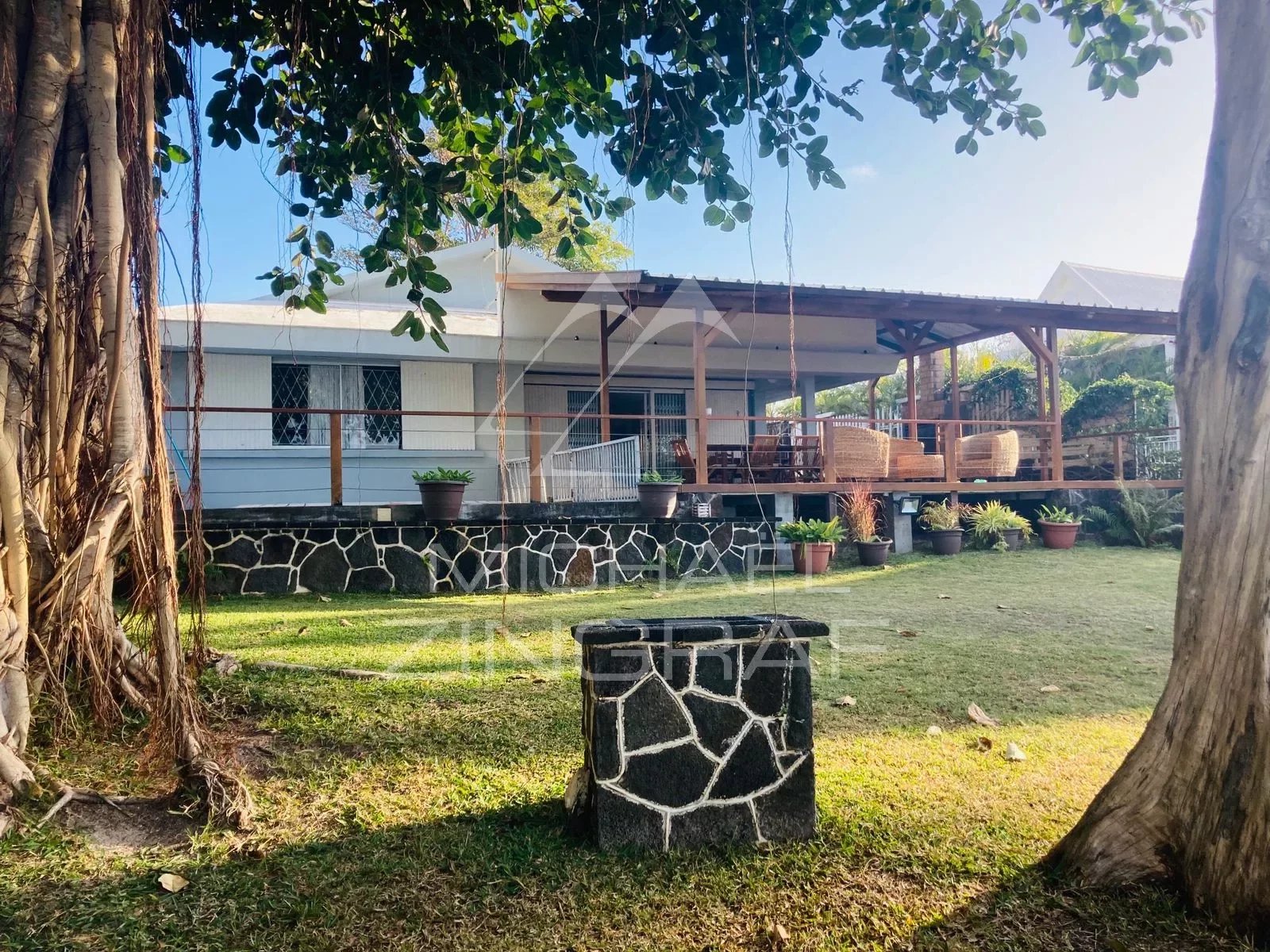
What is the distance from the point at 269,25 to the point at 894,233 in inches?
160

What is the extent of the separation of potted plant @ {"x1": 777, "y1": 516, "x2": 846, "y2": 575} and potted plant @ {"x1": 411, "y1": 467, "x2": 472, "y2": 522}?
168 inches

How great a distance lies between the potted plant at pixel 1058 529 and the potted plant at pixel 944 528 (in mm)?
1236

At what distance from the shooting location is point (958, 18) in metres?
3.87

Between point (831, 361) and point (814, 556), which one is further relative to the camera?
point (831, 361)

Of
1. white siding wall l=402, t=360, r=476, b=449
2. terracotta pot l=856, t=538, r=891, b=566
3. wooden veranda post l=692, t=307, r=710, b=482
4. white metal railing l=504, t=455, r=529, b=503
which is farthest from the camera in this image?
white siding wall l=402, t=360, r=476, b=449

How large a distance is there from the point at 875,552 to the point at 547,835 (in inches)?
329

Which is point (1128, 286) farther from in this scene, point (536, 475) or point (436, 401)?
point (536, 475)

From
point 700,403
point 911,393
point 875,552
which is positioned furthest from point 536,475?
point 911,393

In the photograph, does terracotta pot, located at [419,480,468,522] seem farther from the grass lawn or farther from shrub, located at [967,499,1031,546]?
shrub, located at [967,499,1031,546]

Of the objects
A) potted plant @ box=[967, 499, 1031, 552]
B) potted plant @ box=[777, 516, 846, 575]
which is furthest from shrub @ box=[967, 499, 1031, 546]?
potted plant @ box=[777, 516, 846, 575]

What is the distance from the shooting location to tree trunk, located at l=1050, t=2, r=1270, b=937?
205 centimetres

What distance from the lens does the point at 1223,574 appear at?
2.13 metres

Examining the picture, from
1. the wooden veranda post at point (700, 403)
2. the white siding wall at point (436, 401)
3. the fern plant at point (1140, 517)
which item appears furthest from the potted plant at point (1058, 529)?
the white siding wall at point (436, 401)

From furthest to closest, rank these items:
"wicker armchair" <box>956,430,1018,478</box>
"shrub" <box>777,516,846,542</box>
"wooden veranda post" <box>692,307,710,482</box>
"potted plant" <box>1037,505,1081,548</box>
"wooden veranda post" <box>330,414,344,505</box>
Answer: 1. "wicker armchair" <box>956,430,1018,478</box>
2. "potted plant" <box>1037,505,1081,548</box>
3. "wooden veranda post" <box>692,307,710,482</box>
4. "shrub" <box>777,516,846,542</box>
5. "wooden veranda post" <box>330,414,344,505</box>
